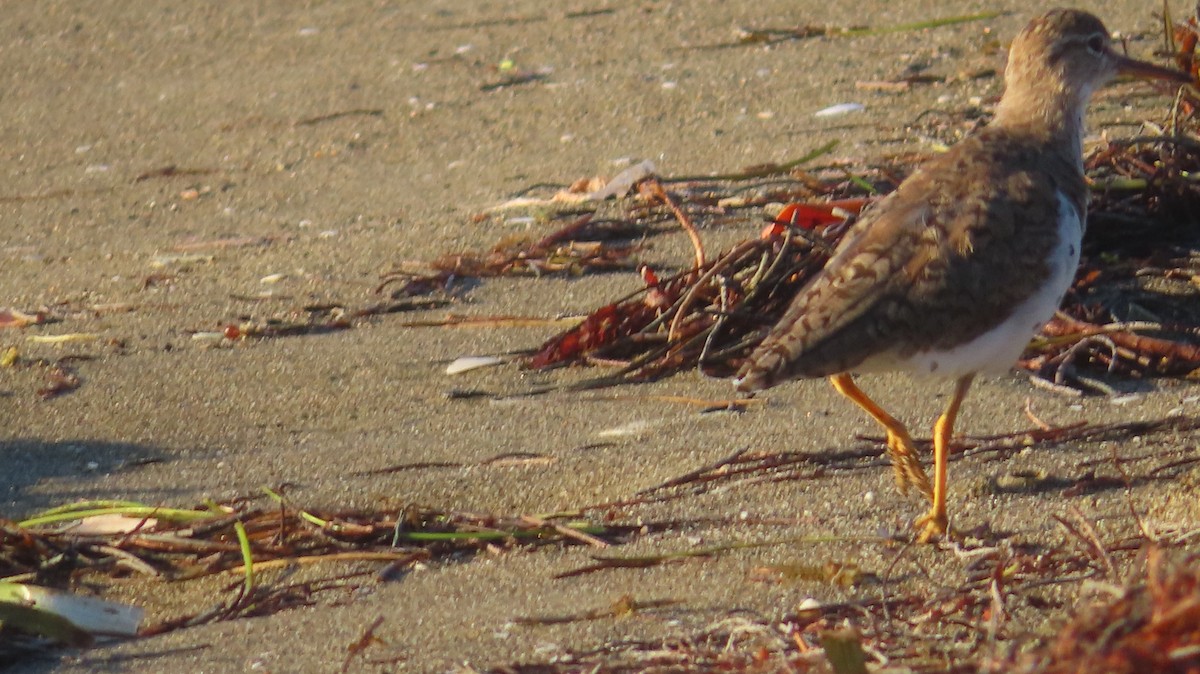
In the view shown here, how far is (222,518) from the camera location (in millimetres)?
4285

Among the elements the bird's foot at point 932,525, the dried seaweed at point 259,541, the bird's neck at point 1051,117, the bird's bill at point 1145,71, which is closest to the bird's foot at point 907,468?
the bird's foot at point 932,525

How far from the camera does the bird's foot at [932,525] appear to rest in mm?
3885

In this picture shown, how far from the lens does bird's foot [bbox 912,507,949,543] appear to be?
3885 mm

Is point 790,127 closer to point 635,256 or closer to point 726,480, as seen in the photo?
point 635,256

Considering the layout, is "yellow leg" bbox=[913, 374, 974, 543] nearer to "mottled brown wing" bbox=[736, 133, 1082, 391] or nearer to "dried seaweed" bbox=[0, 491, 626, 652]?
"mottled brown wing" bbox=[736, 133, 1082, 391]

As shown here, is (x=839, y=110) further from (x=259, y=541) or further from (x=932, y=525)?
(x=259, y=541)

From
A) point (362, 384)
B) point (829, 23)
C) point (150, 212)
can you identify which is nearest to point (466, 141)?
point (150, 212)

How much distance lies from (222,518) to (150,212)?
12.0 feet

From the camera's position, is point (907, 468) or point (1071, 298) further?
point (1071, 298)

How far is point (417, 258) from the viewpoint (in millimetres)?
6520

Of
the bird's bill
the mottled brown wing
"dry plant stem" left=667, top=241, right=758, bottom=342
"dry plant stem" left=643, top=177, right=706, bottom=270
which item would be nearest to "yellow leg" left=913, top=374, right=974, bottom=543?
the mottled brown wing

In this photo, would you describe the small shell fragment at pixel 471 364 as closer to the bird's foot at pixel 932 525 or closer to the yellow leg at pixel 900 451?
the yellow leg at pixel 900 451

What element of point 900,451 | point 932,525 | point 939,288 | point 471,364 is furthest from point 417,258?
point 932,525

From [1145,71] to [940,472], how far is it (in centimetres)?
210
